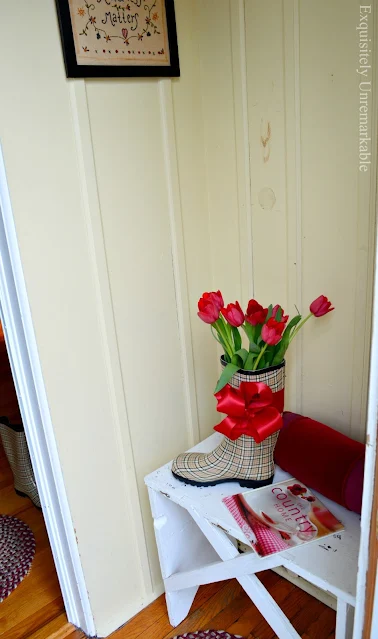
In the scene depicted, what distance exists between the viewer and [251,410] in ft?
4.14

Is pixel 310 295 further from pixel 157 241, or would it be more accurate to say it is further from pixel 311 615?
pixel 311 615

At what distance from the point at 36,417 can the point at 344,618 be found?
2.68 feet

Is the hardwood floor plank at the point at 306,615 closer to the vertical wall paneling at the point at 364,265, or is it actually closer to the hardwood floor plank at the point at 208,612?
the hardwood floor plank at the point at 208,612

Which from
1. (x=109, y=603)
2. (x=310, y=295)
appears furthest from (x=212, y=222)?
(x=109, y=603)

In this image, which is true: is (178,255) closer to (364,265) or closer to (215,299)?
(215,299)

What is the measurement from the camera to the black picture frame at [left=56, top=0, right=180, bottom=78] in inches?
46.5

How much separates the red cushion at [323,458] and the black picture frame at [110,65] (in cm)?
93

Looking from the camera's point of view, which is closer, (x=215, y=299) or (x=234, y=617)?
(x=215, y=299)

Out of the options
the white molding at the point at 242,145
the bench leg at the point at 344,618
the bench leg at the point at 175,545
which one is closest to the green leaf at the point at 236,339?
the white molding at the point at 242,145

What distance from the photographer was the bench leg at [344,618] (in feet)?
3.53

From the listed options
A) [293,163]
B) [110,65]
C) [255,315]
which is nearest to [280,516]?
[255,315]

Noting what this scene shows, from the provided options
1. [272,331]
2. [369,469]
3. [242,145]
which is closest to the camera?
[369,469]

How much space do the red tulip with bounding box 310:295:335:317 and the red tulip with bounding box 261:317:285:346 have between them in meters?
0.13

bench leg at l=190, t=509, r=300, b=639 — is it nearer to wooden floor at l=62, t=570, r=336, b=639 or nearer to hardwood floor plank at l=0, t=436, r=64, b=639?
wooden floor at l=62, t=570, r=336, b=639
